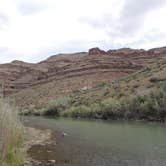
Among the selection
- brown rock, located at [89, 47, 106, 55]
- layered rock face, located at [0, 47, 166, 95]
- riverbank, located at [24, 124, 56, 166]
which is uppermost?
brown rock, located at [89, 47, 106, 55]

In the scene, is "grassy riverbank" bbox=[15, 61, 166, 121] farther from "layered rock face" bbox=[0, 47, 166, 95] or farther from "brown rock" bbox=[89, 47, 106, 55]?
"brown rock" bbox=[89, 47, 106, 55]

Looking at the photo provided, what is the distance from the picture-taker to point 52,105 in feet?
191

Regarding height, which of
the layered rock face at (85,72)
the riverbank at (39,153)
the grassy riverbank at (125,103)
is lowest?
the riverbank at (39,153)

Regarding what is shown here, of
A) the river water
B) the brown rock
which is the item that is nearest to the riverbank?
the river water

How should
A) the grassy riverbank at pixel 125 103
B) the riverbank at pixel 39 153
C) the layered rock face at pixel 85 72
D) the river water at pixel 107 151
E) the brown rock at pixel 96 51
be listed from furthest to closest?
the brown rock at pixel 96 51 → the layered rock face at pixel 85 72 → the grassy riverbank at pixel 125 103 → the river water at pixel 107 151 → the riverbank at pixel 39 153

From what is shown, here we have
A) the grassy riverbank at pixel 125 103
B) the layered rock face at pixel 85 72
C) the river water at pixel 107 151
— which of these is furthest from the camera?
the layered rock face at pixel 85 72

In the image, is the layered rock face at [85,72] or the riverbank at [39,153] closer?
the riverbank at [39,153]

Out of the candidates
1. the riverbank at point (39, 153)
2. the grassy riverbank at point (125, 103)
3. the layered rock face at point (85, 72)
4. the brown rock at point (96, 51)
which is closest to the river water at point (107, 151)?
the riverbank at point (39, 153)

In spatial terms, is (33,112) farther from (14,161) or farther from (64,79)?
(14,161)

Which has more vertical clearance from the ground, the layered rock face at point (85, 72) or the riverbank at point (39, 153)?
the layered rock face at point (85, 72)

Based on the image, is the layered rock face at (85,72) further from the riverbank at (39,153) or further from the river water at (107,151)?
the riverbank at (39,153)

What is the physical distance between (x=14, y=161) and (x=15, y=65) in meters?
140

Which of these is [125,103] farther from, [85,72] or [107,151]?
[85,72]

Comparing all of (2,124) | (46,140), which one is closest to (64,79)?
(46,140)
